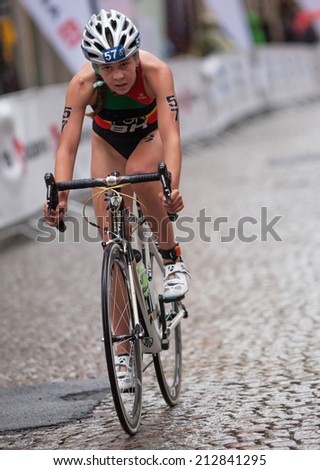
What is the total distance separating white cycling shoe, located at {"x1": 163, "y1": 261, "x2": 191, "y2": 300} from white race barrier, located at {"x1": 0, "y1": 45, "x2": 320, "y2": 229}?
607 cm

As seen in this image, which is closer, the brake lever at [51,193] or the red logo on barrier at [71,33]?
the brake lever at [51,193]

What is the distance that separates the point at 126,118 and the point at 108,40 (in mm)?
500

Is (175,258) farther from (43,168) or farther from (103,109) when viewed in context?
(43,168)

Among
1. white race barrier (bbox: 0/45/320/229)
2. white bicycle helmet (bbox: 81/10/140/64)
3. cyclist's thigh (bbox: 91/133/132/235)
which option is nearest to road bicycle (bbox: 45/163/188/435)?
cyclist's thigh (bbox: 91/133/132/235)

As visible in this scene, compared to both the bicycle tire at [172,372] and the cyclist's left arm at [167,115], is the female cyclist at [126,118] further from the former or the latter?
the bicycle tire at [172,372]

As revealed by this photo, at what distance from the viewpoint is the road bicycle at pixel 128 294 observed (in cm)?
547

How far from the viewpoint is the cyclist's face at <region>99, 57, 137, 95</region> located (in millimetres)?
5746

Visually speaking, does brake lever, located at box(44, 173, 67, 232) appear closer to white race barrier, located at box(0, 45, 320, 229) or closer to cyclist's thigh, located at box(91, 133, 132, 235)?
cyclist's thigh, located at box(91, 133, 132, 235)

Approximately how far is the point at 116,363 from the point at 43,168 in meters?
7.67

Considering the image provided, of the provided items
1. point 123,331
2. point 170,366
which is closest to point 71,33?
point 170,366

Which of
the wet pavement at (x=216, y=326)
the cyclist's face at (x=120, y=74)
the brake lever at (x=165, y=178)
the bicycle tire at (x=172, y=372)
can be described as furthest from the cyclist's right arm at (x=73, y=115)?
the wet pavement at (x=216, y=326)

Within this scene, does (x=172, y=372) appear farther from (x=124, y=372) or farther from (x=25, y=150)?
(x=25, y=150)
